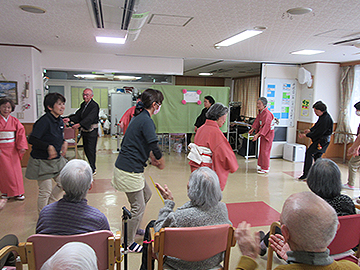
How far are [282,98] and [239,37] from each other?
3.27m

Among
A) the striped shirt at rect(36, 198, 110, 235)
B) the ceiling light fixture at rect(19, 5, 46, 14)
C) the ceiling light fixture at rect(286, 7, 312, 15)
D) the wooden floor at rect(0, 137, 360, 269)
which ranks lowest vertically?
the wooden floor at rect(0, 137, 360, 269)

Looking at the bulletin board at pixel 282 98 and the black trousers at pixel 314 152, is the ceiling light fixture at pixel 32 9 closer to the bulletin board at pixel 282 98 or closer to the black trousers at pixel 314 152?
the black trousers at pixel 314 152

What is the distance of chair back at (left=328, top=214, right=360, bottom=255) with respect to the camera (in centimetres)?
165

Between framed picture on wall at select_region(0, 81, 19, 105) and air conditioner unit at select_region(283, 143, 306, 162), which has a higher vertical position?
framed picture on wall at select_region(0, 81, 19, 105)

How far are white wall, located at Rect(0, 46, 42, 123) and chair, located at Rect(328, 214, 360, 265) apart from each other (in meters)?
5.47

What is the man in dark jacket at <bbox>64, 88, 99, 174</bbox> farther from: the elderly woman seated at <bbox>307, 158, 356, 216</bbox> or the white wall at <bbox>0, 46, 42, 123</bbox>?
the elderly woman seated at <bbox>307, 158, 356, 216</bbox>

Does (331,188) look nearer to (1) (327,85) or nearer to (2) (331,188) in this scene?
(2) (331,188)

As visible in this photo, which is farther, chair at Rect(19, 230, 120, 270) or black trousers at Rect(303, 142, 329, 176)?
black trousers at Rect(303, 142, 329, 176)

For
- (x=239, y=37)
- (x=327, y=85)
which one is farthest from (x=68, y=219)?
(x=327, y=85)

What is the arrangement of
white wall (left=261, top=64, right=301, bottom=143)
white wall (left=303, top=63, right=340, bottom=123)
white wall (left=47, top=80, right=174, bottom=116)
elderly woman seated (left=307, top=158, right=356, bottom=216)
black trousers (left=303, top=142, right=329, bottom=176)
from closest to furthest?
elderly woman seated (left=307, top=158, right=356, bottom=216), black trousers (left=303, top=142, right=329, bottom=176), white wall (left=303, top=63, right=340, bottom=123), white wall (left=261, top=64, right=301, bottom=143), white wall (left=47, top=80, right=174, bottom=116)

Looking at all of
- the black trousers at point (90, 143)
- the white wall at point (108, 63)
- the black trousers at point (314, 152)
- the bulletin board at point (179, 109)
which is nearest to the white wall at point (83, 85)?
the bulletin board at point (179, 109)

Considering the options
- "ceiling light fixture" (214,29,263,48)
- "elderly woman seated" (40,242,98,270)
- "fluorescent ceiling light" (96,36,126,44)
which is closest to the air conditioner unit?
"ceiling light fixture" (214,29,263,48)

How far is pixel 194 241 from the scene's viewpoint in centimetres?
148

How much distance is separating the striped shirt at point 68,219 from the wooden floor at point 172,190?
99 cm
